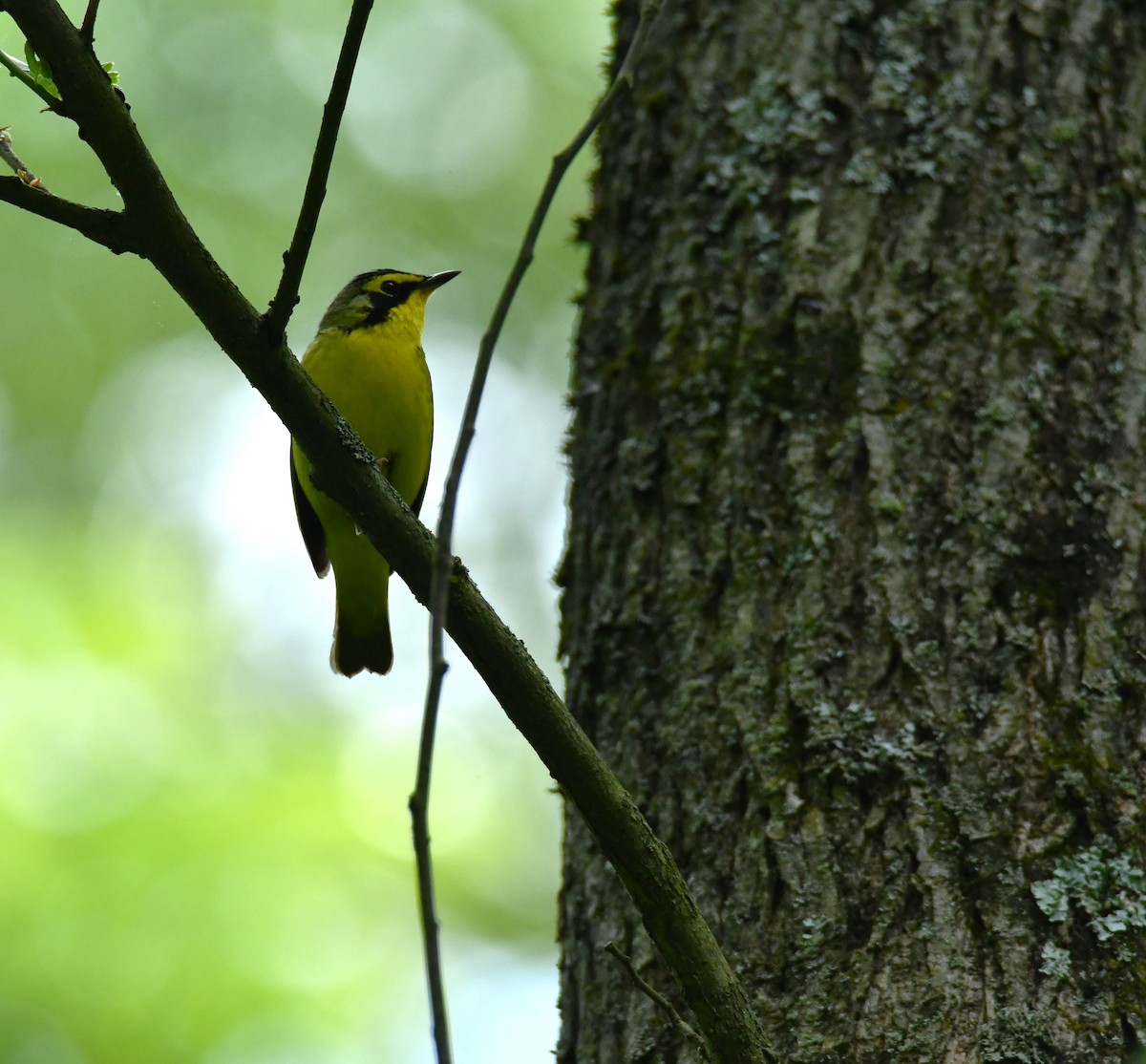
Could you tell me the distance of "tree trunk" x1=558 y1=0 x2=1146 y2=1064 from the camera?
2408mm

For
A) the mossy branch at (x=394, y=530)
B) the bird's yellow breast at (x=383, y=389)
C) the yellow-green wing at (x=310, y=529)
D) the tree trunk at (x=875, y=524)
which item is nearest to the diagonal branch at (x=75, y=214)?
the mossy branch at (x=394, y=530)

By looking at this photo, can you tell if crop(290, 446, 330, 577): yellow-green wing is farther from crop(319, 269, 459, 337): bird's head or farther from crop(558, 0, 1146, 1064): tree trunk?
crop(558, 0, 1146, 1064): tree trunk

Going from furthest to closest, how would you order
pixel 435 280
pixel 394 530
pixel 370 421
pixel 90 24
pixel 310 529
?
pixel 435 280
pixel 310 529
pixel 370 421
pixel 394 530
pixel 90 24

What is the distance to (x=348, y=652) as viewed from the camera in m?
4.90

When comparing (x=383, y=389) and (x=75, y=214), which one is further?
(x=383, y=389)

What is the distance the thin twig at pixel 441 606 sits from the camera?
124 cm

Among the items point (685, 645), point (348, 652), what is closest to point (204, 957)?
point (348, 652)

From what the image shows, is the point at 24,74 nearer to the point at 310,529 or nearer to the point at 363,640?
the point at 310,529

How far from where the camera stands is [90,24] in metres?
1.75

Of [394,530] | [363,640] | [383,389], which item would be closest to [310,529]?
[363,640]

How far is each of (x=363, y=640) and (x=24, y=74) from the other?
10.6 ft

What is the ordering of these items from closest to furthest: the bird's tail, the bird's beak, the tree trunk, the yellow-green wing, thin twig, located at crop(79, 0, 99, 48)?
1. thin twig, located at crop(79, 0, 99, 48)
2. the tree trunk
3. the yellow-green wing
4. the bird's tail
5. the bird's beak

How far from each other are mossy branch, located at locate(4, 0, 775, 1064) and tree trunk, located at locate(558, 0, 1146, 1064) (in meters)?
0.60

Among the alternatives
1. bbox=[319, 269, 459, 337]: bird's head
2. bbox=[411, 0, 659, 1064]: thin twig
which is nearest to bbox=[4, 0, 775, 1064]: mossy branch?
→ bbox=[411, 0, 659, 1064]: thin twig
